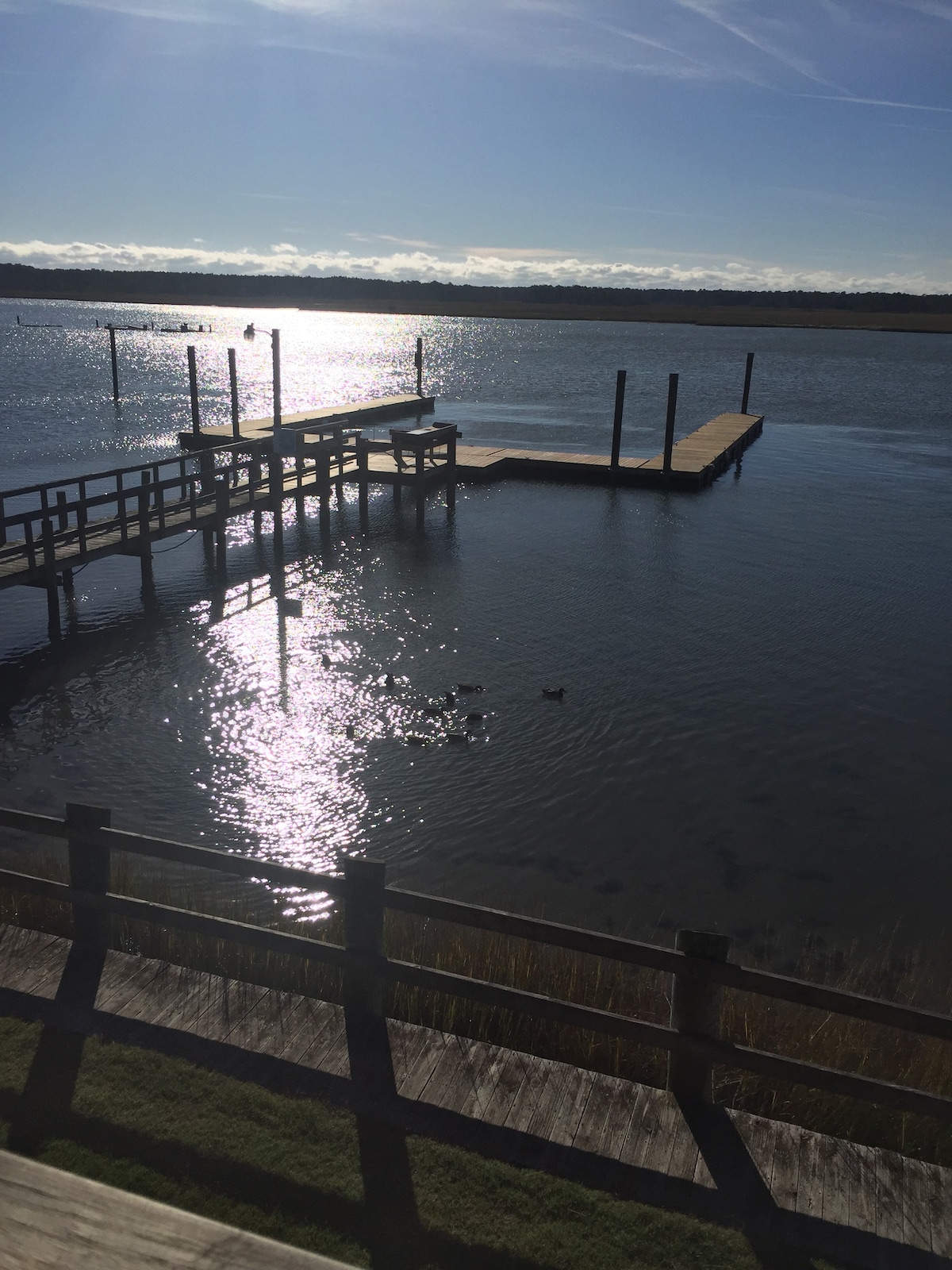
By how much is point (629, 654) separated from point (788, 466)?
2597 cm

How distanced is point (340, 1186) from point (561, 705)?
10.7 meters

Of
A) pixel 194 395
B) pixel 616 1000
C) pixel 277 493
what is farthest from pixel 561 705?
pixel 194 395

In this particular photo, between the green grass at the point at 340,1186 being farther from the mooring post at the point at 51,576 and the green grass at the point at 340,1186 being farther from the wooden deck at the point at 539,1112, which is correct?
the mooring post at the point at 51,576

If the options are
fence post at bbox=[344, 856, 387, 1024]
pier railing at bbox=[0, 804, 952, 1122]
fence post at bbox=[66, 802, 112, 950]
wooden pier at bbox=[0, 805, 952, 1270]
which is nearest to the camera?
wooden pier at bbox=[0, 805, 952, 1270]

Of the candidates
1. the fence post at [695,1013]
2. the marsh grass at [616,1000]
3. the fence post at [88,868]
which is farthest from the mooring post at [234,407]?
the fence post at [695,1013]

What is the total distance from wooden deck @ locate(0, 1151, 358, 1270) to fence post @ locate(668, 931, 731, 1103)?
101 inches

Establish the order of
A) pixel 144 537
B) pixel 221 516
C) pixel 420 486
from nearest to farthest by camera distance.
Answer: pixel 144 537
pixel 221 516
pixel 420 486

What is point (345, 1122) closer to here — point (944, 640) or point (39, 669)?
point (39, 669)

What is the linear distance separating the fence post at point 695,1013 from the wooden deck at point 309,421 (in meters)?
24.2

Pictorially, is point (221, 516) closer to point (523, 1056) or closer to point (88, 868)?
point (88, 868)

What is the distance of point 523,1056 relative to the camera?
5688mm

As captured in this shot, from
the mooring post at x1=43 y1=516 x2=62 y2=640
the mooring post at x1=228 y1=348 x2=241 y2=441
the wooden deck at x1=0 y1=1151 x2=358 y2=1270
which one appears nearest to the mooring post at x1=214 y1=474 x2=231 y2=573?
the mooring post at x1=43 y1=516 x2=62 y2=640

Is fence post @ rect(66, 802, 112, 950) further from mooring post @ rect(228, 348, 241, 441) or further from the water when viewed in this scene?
mooring post @ rect(228, 348, 241, 441)

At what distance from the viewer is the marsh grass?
230 inches
